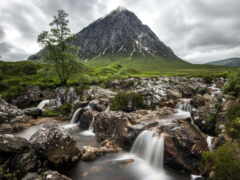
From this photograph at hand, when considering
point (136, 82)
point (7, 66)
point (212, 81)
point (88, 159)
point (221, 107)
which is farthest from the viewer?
point (7, 66)

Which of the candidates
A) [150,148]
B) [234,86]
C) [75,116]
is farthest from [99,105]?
[234,86]

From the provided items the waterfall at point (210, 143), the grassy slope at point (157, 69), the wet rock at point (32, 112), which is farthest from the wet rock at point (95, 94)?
the grassy slope at point (157, 69)

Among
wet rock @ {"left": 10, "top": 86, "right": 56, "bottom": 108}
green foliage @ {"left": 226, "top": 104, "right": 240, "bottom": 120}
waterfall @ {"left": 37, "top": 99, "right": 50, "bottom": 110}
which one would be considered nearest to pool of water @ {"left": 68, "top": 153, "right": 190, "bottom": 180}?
green foliage @ {"left": 226, "top": 104, "right": 240, "bottom": 120}

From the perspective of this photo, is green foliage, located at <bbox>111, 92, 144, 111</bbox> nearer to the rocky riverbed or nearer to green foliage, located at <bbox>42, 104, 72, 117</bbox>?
the rocky riverbed

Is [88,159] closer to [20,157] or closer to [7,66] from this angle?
[20,157]

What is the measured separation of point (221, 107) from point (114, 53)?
175 m

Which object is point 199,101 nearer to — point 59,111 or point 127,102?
point 127,102

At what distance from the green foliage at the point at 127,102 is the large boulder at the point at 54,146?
9968mm

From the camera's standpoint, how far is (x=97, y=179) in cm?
970

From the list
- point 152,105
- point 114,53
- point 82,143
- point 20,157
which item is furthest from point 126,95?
point 114,53

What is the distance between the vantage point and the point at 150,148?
1170cm

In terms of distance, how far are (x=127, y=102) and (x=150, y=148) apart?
9.52 m

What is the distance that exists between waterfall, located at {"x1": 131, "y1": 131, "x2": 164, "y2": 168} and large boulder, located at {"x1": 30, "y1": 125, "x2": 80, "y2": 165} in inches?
207

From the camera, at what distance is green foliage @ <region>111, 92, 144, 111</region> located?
2041 cm
